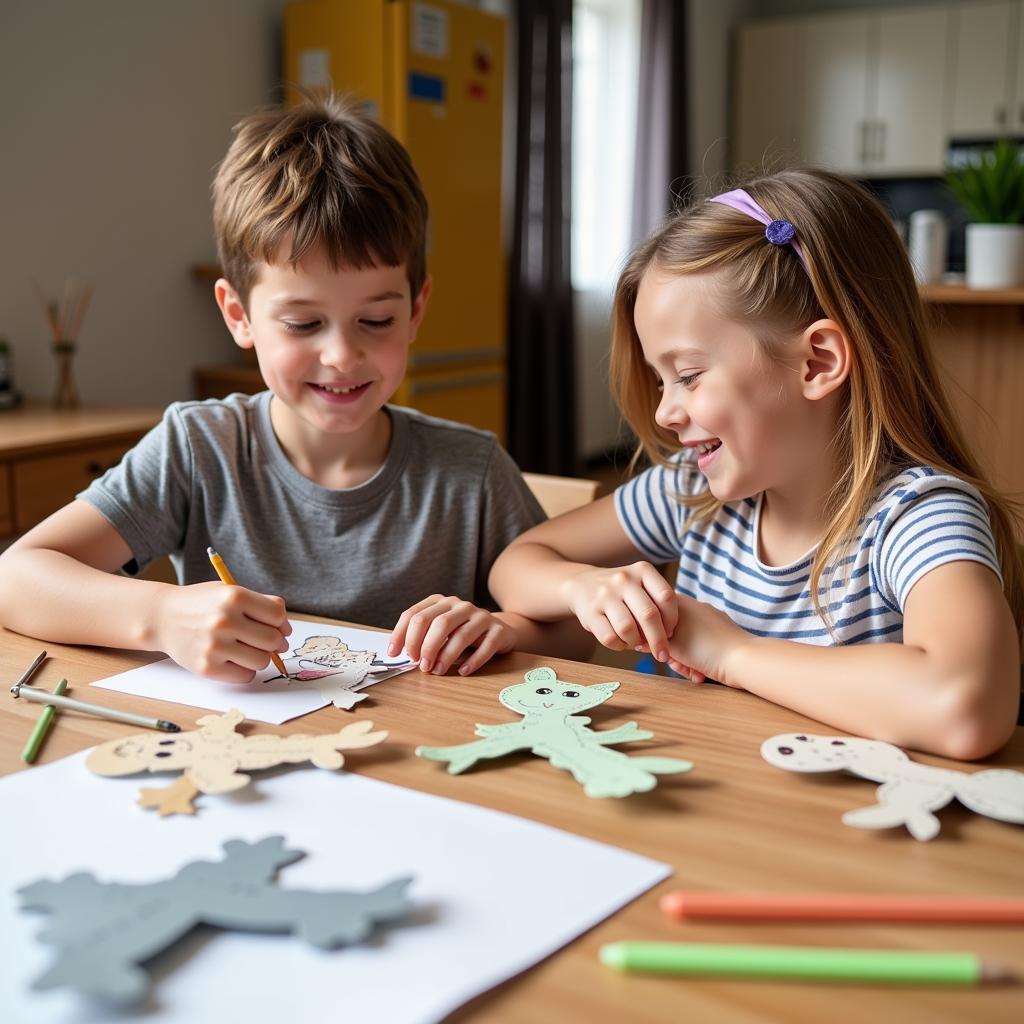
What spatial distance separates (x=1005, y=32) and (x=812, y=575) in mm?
5797

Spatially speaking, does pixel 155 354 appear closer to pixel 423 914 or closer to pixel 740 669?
pixel 740 669

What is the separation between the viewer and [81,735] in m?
0.79

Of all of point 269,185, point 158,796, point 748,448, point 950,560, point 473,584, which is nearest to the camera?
point 158,796

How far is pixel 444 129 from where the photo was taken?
3.60 m

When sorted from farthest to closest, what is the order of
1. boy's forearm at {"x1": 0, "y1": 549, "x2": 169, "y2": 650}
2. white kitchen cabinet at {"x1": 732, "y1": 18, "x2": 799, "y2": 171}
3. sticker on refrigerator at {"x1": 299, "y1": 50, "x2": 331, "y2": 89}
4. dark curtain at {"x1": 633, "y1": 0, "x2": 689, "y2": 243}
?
white kitchen cabinet at {"x1": 732, "y1": 18, "x2": 799, "y2": 171} < dark curtain at {"x1": 633, "y1": 0, "x2": 689, "y2": 243} < sticker on refrigerator at {"x1": 299, "y1": 50, "x2": 331, "y2": 89} < boy's forearm at {"x1": 0, "y1": 549, "x2": 169, "y2": 650}

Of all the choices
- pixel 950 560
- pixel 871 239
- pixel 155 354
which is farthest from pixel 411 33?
pixel 950 560

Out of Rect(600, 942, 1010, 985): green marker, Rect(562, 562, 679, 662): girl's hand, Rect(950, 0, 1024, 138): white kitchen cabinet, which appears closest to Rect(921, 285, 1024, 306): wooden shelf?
Rect(562, 562, 679, 662): girl's hand

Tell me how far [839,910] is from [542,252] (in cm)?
444

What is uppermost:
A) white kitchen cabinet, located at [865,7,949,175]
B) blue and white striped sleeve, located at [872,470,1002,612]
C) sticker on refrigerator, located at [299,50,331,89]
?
white kitchen cabinet, located at [865,7,949,175]

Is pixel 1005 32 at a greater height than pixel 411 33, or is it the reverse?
pixel 1005 32

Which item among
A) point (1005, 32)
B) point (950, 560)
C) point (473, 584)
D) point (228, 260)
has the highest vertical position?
point (1005, 32)

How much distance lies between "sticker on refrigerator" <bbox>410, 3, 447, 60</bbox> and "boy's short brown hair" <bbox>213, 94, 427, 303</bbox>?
218 centimetres

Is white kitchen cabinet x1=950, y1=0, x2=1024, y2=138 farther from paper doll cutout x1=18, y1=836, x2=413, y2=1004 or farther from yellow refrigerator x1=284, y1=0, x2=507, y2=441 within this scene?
paper doll cutout x1=18, y1=836, x2=413, y2=1004

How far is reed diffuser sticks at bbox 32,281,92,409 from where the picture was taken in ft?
9.25
